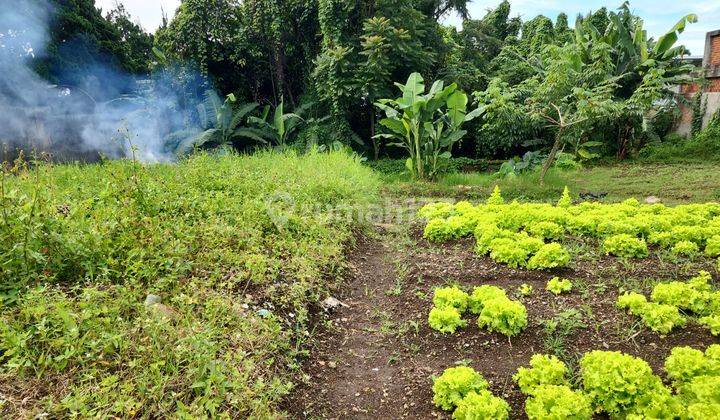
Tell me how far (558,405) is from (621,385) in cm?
38

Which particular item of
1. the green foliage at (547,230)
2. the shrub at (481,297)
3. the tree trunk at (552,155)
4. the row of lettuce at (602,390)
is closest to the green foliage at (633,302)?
the row of lettuce at (602,390)

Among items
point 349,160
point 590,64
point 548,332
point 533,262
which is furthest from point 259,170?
point 590,64

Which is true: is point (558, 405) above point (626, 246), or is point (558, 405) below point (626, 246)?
below

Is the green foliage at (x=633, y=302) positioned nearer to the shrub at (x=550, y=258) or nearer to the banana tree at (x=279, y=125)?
the shrub at (x=550, y=258)

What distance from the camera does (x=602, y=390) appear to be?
2.32m

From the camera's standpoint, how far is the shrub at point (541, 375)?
95.7 inches

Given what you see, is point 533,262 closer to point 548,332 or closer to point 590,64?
point 548,332

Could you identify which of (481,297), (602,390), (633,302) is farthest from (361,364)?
(633,302)

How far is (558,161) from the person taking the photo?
10.8 m

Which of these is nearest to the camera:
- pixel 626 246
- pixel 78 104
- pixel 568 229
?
pixel 626 246

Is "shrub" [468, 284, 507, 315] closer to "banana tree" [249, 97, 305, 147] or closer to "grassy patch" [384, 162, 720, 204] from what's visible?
"grassy patch" [384, 162, 720, 204]

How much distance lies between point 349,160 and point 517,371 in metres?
6.89

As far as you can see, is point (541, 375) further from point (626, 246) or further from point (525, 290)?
point (626, 246)

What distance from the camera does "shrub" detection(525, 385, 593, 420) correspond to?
218cm
